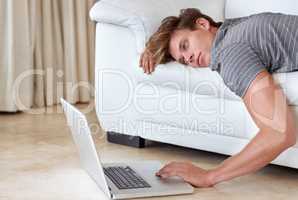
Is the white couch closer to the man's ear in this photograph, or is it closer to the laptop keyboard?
the man's ear

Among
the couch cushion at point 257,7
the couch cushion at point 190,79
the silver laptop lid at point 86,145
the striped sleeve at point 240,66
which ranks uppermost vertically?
the couch cushion at point 257,7

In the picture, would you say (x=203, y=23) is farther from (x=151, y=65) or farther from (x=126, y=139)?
(x=126, y=139)

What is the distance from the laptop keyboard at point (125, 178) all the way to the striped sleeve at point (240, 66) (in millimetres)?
443

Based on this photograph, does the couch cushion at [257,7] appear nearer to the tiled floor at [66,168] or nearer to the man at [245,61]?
the man at [245,61]

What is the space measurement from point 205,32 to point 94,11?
2.03 feet

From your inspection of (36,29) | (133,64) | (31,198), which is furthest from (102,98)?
(36,29)

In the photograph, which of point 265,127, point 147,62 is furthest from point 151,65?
point 265,127

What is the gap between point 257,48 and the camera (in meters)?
2.07

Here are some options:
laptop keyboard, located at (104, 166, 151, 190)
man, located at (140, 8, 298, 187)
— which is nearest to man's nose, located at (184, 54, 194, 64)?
man, located at (140, 8, 298, 187)

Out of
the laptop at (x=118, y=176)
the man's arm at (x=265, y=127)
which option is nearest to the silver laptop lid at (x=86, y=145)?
the laptop at (x=118, y=176)

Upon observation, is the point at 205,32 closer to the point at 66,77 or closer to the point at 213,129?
the point at 213,129

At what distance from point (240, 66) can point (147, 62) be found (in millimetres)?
598

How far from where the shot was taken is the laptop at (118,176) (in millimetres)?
1979

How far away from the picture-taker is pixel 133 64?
2615 mm
